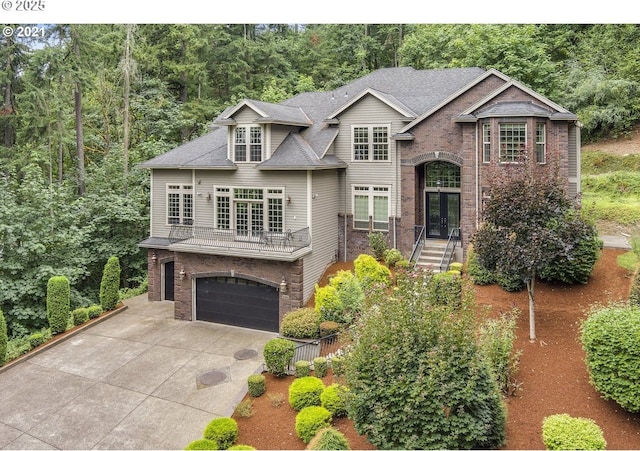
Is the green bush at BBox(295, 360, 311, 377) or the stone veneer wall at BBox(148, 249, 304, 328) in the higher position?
the stone veneer wall at BBox(148, 249, 304, 328)

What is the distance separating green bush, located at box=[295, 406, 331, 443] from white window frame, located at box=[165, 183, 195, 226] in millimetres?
13093

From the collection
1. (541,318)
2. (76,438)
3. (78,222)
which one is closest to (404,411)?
(541,318)

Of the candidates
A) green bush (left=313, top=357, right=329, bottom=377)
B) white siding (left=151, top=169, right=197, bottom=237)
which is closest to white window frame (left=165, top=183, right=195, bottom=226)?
white siding (left=151, top=169, right=197, bottom=237)

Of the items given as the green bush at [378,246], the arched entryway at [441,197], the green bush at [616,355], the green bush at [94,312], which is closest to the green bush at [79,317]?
the green bush at [94,312]

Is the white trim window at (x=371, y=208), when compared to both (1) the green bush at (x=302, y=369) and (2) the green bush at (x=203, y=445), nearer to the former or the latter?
(1) the green bush at (x=302, y=369)

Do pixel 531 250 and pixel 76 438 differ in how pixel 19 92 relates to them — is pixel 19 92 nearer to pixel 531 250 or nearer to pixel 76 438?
pixel 76 438

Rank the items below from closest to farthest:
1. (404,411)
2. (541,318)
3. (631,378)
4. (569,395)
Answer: (404,411) < (631,378) < (569,395) < (541,318)

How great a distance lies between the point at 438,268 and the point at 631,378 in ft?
30.6

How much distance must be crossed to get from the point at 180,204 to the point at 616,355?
1758 centimetres

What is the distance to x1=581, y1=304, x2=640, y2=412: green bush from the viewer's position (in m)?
7.81

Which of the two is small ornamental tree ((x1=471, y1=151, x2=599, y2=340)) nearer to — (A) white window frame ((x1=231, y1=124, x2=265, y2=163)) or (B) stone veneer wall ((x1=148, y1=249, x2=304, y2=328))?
(B) stone veneer wall ((x1=148, y1=249, x2=304, y2=328))

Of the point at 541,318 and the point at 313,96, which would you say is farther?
the point at 313,96

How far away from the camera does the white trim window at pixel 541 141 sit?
16031 mm

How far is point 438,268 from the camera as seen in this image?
17.1m
